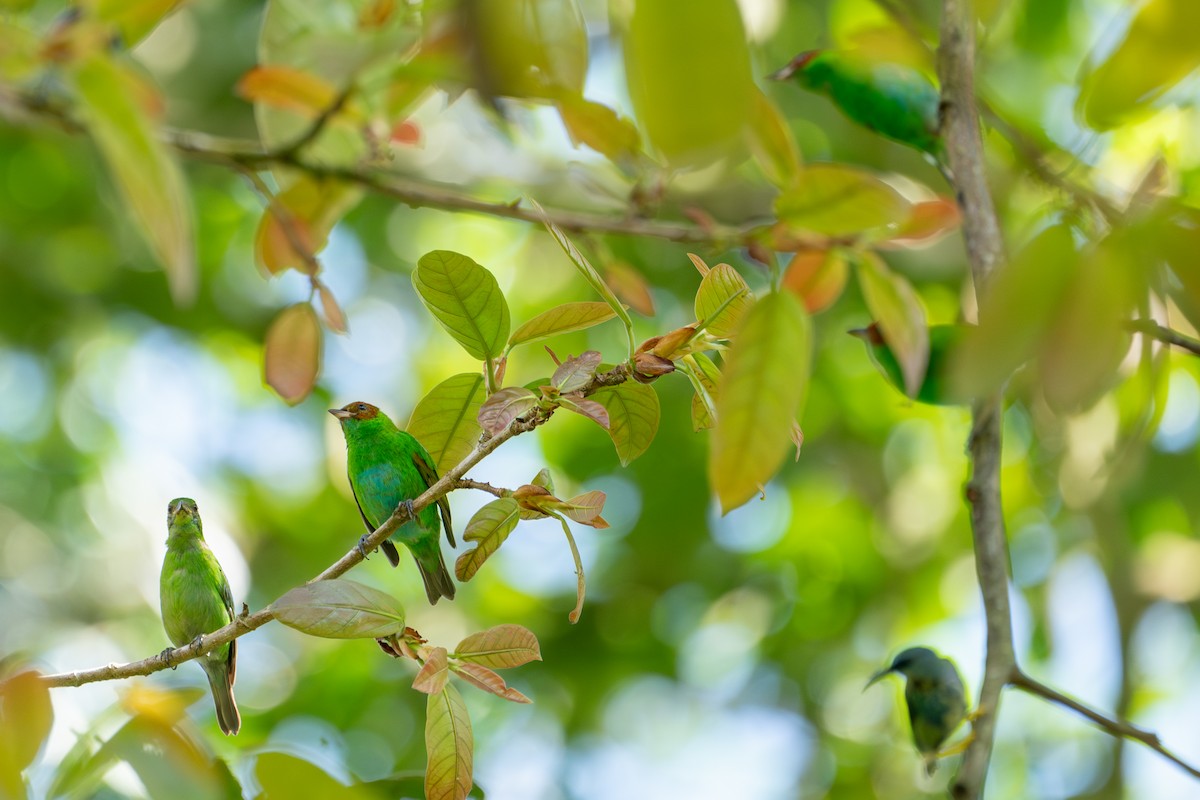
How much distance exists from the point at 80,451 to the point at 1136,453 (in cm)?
775

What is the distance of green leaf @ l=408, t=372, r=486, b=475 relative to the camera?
164 centimetres

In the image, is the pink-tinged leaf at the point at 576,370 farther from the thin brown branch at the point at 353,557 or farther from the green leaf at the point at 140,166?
the green leaf at the point at 140,166

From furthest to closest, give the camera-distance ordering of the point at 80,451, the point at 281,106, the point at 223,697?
the point at 80,451 < the point at 223,697 < the point at 281,106

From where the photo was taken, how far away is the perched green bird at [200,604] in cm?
368

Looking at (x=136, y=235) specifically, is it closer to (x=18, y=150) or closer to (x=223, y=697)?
(x=18, y=150)

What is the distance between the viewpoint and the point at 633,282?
7.07ft

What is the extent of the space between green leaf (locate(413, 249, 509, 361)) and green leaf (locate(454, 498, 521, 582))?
237 mm

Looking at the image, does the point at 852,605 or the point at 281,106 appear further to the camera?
the point at 852,605

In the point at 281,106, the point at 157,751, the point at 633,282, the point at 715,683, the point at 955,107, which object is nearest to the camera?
the point at 157,751

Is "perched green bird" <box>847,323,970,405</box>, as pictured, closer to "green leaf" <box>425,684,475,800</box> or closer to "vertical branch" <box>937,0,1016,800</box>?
"vertical branch" <box>937,0,1016,800</box>

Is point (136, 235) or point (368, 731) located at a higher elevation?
point (136, 235)

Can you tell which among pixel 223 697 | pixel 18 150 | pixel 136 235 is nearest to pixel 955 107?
pixel 223 697

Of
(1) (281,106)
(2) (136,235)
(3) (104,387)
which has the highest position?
(2) (136,235)

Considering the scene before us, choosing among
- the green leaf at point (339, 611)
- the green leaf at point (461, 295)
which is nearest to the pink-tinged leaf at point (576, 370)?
the green leaf at point (461, 295)
